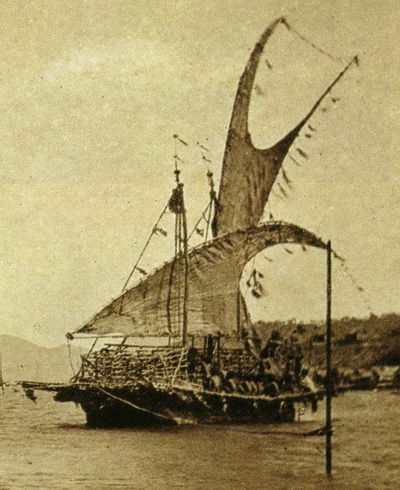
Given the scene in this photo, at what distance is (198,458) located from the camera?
44.5 ft

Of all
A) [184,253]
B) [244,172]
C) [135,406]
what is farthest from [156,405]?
[244,172]

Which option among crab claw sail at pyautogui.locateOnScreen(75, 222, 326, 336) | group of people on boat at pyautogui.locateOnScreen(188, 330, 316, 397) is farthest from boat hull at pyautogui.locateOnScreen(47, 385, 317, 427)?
crab claw sail at pyautogui.locateOnScreen(75, 222, 326, 336)

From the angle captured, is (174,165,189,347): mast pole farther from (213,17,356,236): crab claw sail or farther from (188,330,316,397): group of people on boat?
(213,17,356,236): crab claw sail

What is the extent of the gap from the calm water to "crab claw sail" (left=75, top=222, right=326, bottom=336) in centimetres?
240

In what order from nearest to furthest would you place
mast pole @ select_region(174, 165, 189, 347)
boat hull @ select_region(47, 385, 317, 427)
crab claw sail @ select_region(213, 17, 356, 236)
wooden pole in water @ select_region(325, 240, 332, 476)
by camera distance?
wooden pole in water @ select_region(325, 240, 332, 476) → boat hull @ select_region(47, 385, 317, 427) → mast pole @ select_region(174, 165, 189, 347) → crab claw sail @ select_region(213, 17, 356, 236)

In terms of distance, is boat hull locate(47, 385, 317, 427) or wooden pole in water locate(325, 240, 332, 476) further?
boat hull locate(47, 385, 317, 427)

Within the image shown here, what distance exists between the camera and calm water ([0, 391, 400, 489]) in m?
11.3

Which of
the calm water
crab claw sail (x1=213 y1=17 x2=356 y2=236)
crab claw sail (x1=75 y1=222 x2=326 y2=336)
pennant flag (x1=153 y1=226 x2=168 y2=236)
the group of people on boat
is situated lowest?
the calm water

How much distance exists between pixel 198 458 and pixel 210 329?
6.69m

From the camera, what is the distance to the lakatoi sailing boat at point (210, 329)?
1764 cm

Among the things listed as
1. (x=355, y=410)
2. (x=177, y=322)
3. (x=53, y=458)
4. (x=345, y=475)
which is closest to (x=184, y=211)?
(x=177, y=322)

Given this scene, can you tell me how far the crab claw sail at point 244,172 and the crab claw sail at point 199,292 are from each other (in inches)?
33.5

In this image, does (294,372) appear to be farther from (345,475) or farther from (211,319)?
(345,475)

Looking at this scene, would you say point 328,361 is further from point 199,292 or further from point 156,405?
point 199,292
